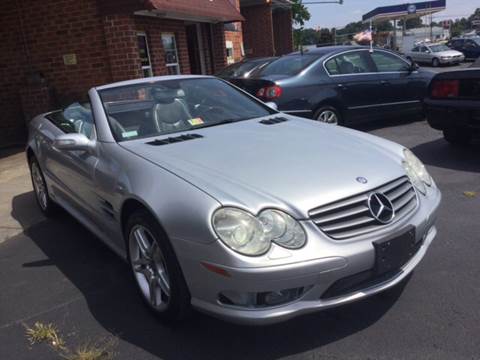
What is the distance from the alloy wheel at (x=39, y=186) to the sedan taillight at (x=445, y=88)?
4.83 metres

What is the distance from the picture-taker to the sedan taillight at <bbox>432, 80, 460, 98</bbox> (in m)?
6.16

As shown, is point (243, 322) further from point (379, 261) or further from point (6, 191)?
point (6, 191)

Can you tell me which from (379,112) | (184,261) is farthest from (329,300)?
(379,112)

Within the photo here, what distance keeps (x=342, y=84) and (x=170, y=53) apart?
505cm

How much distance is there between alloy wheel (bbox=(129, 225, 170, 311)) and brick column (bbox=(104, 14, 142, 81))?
247 inches

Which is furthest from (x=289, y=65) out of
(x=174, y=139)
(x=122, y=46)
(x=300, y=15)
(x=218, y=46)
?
(x=300, y=15)

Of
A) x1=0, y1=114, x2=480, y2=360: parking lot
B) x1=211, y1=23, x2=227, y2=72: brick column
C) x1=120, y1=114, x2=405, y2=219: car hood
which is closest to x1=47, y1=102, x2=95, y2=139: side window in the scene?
x1=120, y1=114, x2=405, y2=219: car hood

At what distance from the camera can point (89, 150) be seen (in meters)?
3.68

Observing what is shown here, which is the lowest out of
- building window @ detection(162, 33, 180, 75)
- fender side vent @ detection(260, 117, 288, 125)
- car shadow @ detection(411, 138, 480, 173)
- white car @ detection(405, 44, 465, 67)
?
white car @ detection(405, 44, 465, 67)

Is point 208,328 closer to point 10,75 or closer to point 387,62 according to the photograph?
point 387,62

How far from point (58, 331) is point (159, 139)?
142cm

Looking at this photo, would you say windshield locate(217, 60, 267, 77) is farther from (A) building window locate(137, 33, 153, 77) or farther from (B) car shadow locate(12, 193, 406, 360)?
(B) car shadow locate(12, 193, 406, 360)

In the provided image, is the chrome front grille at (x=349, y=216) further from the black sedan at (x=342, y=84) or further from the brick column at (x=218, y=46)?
the brick column at (x=218, y=46)

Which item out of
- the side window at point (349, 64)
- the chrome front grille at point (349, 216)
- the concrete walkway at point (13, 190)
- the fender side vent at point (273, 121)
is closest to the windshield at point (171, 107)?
the fender side vent at point (273, 121)
